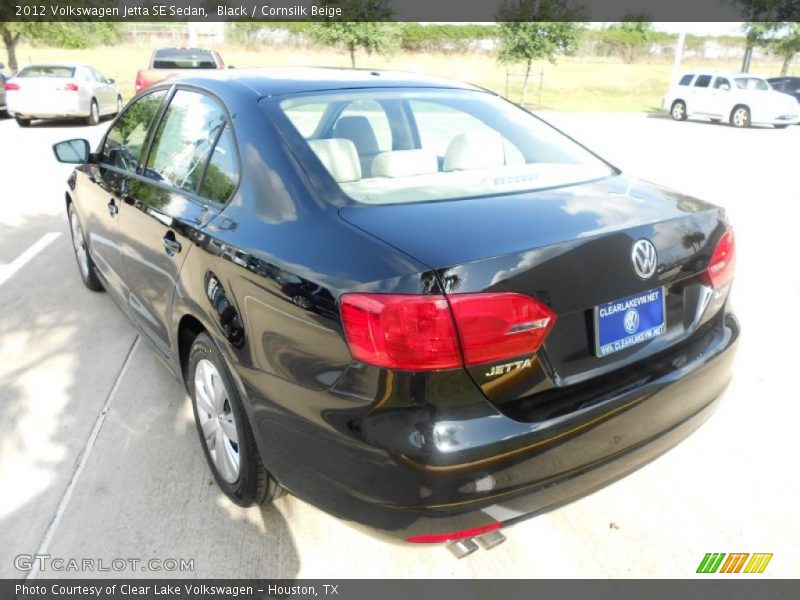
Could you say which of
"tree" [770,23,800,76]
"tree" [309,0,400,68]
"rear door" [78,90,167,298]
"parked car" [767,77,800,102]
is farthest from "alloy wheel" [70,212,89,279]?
"tree" [770,23,800,76]

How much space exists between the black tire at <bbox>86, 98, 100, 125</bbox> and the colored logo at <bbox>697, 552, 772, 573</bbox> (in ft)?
56.3

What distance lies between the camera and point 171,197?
2.81m

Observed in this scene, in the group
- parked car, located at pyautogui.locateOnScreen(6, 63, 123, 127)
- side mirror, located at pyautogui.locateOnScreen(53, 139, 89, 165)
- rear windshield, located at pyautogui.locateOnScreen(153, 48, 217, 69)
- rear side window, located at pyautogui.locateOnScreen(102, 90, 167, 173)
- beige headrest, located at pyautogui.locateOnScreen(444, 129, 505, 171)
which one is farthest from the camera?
rear windshield, located at pyautogui.locateOnScreen(153, 48, 217, 69)

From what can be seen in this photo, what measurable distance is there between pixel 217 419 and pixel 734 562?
1.97 metres

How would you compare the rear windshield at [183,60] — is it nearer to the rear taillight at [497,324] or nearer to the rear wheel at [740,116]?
the rear wheel at [740,116]

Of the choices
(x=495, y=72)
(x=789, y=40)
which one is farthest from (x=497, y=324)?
(x=495, y=72)

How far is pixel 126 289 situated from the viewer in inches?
140

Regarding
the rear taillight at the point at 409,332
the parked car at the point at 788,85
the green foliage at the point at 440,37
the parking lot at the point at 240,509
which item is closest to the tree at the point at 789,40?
the parked car at the point at 788,85

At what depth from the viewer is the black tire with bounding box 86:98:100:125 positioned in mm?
16233

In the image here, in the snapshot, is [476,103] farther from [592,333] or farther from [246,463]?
[246,463]

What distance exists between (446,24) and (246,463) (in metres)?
61.0

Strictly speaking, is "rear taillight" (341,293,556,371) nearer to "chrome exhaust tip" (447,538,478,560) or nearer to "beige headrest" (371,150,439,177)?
"chrome exhaust tip" (447,538,478,560)

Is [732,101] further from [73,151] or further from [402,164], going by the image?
[402,164]

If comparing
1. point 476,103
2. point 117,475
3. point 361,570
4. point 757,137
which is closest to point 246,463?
point 361,570
